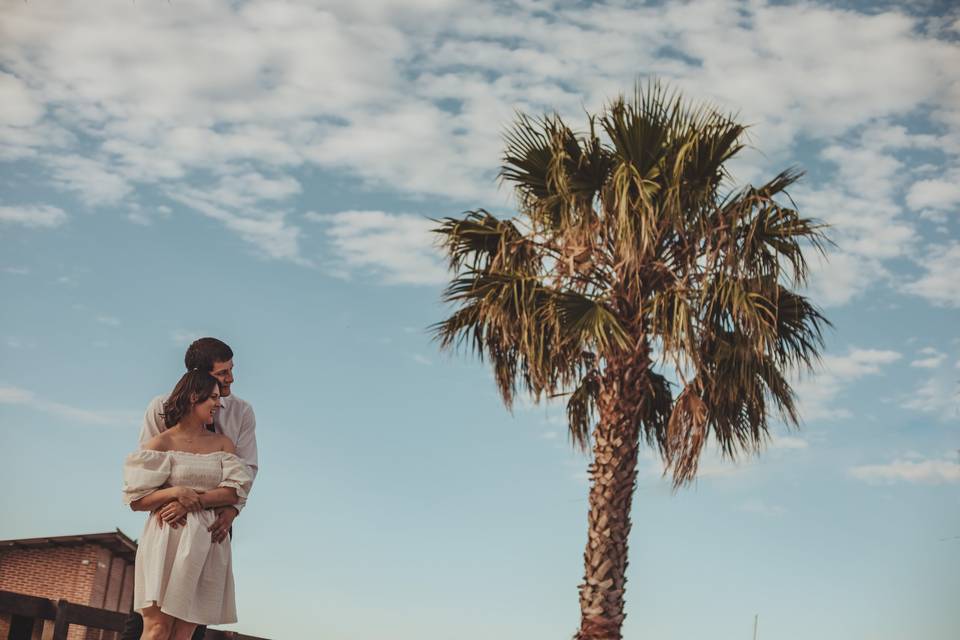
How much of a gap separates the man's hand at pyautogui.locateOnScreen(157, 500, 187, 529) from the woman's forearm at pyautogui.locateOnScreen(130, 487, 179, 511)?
0.06 feet

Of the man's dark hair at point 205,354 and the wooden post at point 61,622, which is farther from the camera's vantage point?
the wooden post at point 61,622

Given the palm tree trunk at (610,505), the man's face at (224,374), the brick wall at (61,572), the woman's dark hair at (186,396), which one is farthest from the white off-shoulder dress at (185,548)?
the brick wall at (61,572)

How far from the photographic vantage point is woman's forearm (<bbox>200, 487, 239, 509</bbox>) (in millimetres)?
3775

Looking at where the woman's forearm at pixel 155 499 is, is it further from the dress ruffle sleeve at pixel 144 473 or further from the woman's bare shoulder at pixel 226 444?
the woman's bare shoulder at pixel 226 444

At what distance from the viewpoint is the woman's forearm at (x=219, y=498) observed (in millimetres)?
3775

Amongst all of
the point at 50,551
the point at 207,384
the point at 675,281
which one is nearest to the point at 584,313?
the point at 675,281

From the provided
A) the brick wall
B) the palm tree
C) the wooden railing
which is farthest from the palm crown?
the brick wall

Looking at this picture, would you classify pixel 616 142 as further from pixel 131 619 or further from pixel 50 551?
pixel 50 551

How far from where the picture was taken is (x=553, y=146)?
12.9 meters

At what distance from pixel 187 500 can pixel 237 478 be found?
0.20 metres

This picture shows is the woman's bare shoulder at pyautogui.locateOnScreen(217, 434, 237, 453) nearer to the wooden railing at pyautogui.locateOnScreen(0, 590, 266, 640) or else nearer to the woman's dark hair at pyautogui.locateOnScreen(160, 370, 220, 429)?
the woman's dark hair at pyautogui.locateOnScreen(160, 370, 220, 429)

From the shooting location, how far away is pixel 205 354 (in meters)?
3.89

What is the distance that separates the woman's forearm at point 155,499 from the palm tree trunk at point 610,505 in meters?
7.97

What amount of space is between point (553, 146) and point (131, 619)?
32.5 feet
